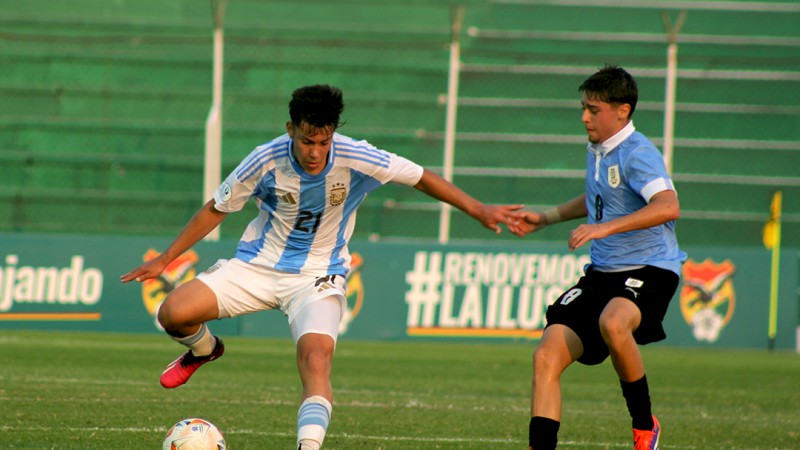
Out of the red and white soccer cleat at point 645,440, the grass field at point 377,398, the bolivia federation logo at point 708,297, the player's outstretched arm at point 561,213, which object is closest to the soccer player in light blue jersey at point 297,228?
the player's outstretched arm at point 561,213

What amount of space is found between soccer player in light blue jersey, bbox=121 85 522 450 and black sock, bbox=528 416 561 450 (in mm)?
1045

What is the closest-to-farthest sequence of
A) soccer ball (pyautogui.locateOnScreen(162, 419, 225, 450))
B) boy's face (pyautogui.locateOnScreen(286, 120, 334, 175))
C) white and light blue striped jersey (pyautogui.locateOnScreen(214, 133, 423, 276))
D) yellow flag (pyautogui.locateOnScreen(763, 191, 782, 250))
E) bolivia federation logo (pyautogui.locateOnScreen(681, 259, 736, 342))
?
soccer ball (pyautogui.locateOnScreen(162, 419, 225, 450))
boy's face (pyautogui.locateOnScreen(286, 120, 334, 175))
white and light blue striped jersey (pyautogui.locateOnScreen(214, 133, 423, 276))
bolivia federation logo (pyautogui.locateOnScreen(681, 259, 736, 342))
yellow flag (pyautogui.locateOnScreen(763, 191, 782, 250))

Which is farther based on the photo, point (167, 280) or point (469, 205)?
point (167, 280)

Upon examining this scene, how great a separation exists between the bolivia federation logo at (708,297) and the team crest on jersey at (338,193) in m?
10.4

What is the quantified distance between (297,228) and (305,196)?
0.25m

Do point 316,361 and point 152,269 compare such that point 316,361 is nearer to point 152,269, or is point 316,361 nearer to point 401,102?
point 152,269

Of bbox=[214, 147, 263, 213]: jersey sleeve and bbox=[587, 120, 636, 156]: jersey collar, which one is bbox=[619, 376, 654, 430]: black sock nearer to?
bbox=[587, 120, 636, 156]: jersey collar

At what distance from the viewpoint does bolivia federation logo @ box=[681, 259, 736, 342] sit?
53.3ft

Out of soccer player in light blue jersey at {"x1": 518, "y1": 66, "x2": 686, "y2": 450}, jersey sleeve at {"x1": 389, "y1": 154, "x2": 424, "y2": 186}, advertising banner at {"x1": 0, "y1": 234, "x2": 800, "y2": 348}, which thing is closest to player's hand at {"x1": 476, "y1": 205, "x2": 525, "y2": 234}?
soccer player in light blue jersey at {"x1": 518, "y1": 66, "x2": 686, "y2": 450}

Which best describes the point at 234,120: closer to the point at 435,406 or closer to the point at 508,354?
the point at 508,354

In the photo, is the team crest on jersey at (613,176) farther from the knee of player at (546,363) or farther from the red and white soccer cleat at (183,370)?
the red and white soccer cleat at (183,370)

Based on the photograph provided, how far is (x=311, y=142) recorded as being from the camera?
243 inches

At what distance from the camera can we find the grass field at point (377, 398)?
24.2ft

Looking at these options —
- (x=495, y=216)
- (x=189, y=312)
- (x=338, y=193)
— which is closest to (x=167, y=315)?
(x=189, y=312)
